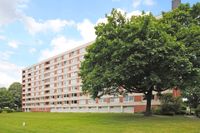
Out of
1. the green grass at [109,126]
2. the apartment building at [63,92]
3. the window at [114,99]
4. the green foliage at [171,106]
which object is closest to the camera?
the green grass at [109,126]

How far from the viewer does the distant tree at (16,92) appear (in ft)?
479

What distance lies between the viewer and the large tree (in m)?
34.1

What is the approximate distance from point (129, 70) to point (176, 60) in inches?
206

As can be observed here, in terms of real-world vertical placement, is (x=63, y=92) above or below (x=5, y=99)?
above

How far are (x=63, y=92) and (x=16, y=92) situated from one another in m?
49.8

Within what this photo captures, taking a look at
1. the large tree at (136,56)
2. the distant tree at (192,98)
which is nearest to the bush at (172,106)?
the distant tree at (192,98)

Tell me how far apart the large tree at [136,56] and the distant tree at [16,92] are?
112153mm

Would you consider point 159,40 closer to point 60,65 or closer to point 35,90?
point 60,65

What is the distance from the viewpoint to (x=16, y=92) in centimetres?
14850

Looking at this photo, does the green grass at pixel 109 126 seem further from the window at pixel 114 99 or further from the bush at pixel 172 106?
the window at pixel 114 99

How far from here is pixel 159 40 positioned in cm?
3450

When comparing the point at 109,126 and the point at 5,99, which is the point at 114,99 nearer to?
the point at 109,126

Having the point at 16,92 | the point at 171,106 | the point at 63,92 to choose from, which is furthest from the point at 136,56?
the point at 16,92

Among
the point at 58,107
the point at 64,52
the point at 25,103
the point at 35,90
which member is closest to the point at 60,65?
the point at 64,52
